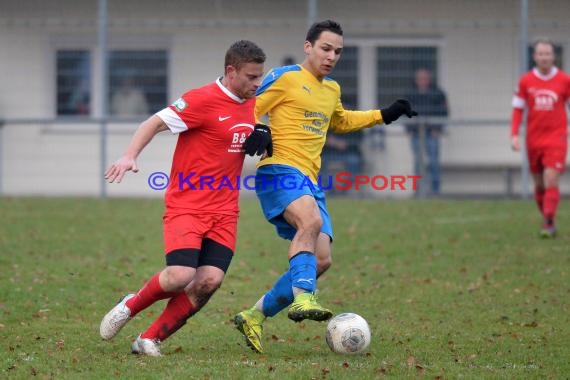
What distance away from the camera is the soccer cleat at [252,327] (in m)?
7.26

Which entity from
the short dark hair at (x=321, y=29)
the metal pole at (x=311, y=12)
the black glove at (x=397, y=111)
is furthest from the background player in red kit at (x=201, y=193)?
the metal pole at (x=311, y=12)

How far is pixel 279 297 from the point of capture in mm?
7391

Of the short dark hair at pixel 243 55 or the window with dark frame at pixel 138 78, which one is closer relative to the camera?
the short dark hair at pixel 243 55

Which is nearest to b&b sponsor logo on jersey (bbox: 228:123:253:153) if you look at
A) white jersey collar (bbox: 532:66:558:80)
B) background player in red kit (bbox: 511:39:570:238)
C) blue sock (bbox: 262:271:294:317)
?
blue sock (bbox: 262:271:294:317)

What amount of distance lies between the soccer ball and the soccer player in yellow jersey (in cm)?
36

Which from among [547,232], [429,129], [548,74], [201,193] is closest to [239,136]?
[201,193]

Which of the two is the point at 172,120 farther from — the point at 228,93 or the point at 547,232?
the point at 547,232

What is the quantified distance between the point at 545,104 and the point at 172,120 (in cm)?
751

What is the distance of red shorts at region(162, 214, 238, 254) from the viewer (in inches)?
269

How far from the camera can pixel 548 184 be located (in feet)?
42.8

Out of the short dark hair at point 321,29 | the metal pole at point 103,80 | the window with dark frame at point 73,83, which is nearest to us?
the short dark hair at point 321,29

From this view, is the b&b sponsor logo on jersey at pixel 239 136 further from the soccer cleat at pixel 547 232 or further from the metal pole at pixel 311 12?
the metal pole at pixel 311 12

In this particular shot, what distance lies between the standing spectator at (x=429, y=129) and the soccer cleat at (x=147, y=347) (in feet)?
38.8

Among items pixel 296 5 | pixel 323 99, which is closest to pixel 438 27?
pixel 296 5
